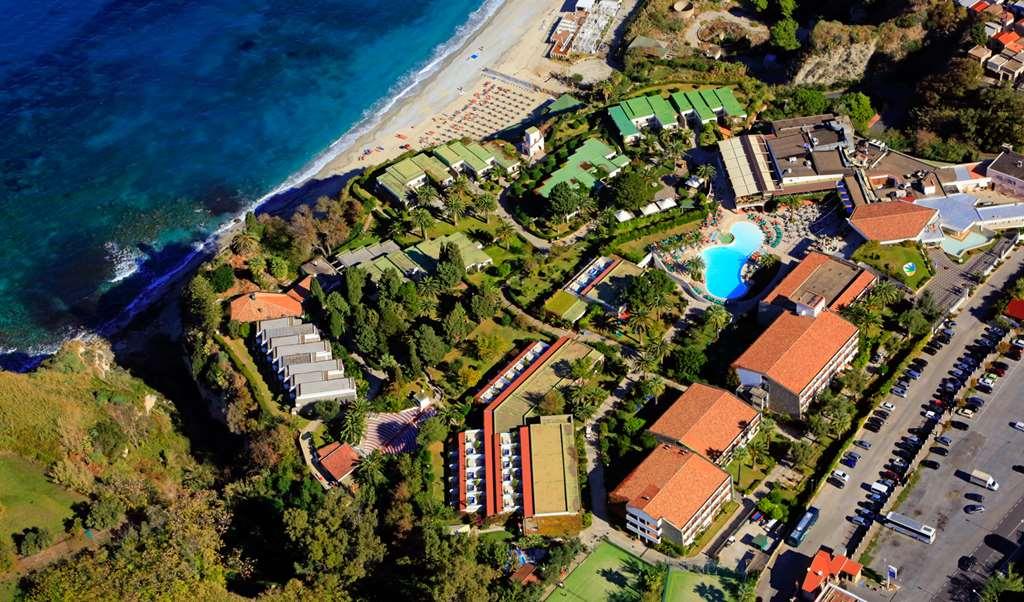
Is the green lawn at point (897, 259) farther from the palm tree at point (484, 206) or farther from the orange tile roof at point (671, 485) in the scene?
the palm tree at point (484, 206)

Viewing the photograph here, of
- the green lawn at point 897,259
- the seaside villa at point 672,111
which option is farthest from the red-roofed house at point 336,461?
the green lawn at point 897,259

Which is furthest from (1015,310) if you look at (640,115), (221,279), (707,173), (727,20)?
(221,279)

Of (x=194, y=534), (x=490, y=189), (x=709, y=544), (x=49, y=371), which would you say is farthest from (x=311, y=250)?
(x=709, y=544)

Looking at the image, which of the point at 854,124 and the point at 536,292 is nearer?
the point at 536,292

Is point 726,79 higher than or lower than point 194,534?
higher

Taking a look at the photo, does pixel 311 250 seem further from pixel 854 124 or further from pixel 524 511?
pixel 854 124

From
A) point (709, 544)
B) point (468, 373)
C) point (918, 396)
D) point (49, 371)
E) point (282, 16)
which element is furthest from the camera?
point (282, 16)

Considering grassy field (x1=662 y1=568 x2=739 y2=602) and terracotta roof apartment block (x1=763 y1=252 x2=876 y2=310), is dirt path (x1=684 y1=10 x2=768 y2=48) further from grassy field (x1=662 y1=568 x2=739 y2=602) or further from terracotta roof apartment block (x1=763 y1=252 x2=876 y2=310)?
grassy field (x1=662 y1=568 x2=739 y2=602)
